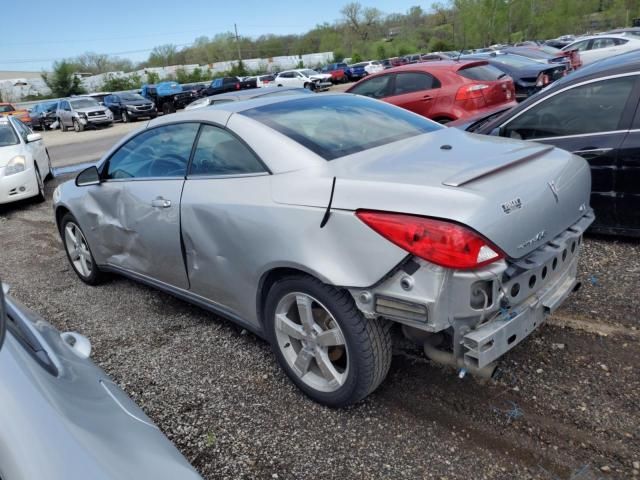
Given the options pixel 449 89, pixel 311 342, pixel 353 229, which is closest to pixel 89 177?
pixel 311 342

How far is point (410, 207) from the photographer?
2.22 meters

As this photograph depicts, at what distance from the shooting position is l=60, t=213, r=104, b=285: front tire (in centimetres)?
467

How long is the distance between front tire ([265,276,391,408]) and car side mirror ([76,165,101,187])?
85.0 inches

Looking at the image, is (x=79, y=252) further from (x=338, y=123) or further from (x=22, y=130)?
(x=22, y=130)

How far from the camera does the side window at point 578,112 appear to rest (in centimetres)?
434

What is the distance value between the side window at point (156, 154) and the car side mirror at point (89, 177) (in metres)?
0.09

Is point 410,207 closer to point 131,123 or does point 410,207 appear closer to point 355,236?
point 355,236

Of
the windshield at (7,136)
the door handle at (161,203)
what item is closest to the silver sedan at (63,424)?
the door handle at (161,203)

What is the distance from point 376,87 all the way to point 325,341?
318 inches

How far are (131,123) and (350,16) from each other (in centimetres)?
8258

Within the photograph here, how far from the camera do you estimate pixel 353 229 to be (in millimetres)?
2320

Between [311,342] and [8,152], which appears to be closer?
[311,342]

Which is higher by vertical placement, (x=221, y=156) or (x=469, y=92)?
(x=221, y=156)

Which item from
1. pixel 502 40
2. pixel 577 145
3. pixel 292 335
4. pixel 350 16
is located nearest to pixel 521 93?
pixel 577 145
